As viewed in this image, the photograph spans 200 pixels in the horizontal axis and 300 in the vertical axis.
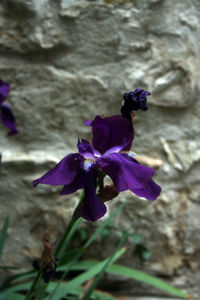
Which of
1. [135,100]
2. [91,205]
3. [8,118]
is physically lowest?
[8,118]

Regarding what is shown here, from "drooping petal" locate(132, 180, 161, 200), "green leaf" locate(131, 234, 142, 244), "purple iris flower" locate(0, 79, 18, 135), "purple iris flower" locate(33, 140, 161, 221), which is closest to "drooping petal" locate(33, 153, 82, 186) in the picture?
"purple iris flower" locate(33, 140, 161, 221)

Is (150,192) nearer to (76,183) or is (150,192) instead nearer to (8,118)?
(76,183)

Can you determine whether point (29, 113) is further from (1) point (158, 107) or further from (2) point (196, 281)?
(2) point (196, 281)

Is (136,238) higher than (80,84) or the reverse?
the reverse

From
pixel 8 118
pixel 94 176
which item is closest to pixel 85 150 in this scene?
pixel 94 176

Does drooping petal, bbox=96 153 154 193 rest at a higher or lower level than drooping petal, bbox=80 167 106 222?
higher

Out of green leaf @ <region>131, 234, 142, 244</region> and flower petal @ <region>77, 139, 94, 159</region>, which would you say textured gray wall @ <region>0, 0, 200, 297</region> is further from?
flower petal @ <region>77, 139, 94, 159</region>

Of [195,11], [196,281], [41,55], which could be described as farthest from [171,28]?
[196,281]
